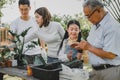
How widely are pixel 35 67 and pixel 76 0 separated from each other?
5.97m

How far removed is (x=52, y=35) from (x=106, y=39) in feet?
4.48

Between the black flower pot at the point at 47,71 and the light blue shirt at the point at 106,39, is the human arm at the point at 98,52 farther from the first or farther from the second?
the black flower pot at the point at 47,71

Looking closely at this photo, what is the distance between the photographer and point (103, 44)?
2723 millimetres

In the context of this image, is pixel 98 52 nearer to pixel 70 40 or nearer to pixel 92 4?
pixel 92 4

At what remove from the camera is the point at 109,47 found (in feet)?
8.69

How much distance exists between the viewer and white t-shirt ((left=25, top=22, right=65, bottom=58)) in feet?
13.0

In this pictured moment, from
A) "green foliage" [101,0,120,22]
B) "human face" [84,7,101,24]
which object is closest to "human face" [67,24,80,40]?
"human face" [84,7,101,24]

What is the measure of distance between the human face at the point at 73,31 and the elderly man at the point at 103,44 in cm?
103

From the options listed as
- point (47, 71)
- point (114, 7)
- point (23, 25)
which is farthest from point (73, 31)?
point (114, 7)

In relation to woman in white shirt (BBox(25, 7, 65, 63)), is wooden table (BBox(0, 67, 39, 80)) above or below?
below

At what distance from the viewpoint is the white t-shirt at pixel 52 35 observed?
3.96m

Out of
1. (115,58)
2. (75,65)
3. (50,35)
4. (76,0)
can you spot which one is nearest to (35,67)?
(75,65)

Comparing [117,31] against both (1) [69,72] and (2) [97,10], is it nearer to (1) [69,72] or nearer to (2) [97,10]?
(2) [97,10]

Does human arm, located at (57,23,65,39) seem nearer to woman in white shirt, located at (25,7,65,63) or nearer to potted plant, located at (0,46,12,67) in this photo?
woman in white shirt, located at (25,7,65,63)
